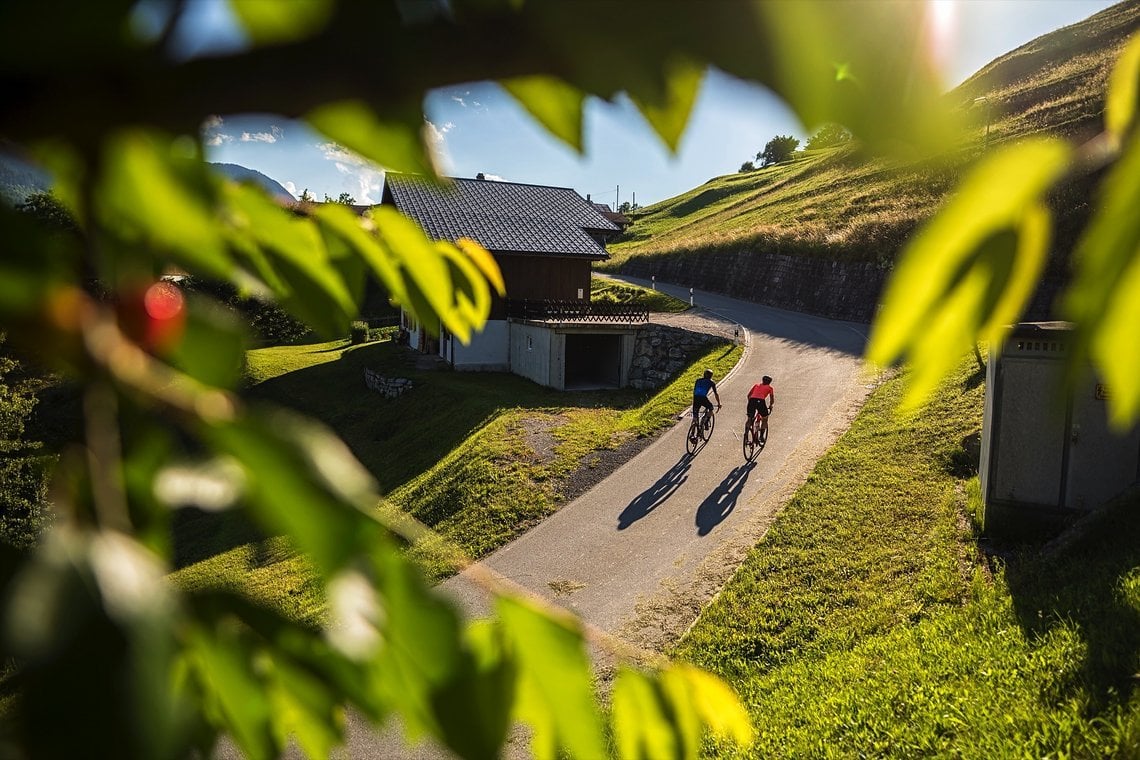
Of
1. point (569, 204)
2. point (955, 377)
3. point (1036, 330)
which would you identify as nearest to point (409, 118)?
point (1036, 330)

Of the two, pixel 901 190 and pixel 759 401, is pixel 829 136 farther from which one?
pixel 901 190

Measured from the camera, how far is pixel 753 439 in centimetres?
1351

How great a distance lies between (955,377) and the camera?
50.6 feet

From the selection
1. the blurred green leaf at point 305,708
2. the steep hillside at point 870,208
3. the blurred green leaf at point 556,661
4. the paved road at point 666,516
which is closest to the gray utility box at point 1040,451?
the paved road at point 666,516

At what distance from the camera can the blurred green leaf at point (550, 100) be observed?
0.56m

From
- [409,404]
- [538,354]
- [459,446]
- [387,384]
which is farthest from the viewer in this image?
[387,384]

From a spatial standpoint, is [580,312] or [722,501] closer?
[722,501]

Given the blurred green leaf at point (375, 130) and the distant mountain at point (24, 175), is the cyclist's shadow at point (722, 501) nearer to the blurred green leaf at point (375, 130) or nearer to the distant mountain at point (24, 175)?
the distant mountain at point (24, 175)

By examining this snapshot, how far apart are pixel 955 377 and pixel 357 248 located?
17066 millimetres

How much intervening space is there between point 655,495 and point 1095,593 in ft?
22.9

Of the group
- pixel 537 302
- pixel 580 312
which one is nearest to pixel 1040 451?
pixel 580 312

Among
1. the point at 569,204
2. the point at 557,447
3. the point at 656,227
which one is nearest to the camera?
the point at 557,447

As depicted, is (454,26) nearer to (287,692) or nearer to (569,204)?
(287,692)

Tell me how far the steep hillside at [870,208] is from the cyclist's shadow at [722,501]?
11.6 metres
